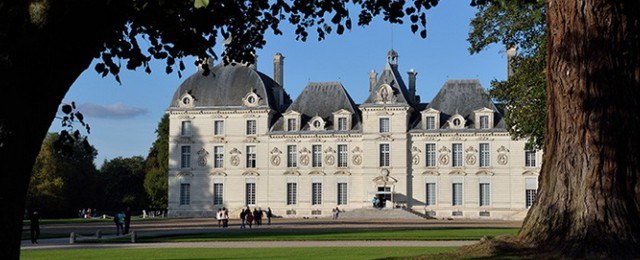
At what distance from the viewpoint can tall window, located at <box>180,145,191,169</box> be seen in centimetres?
5834

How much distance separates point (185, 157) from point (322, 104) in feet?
32.6

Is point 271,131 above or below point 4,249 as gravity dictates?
above

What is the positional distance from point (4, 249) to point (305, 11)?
20.8 ft

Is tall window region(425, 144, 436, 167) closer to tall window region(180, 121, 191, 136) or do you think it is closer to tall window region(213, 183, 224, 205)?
tall window region(213, 183, 224, 205)

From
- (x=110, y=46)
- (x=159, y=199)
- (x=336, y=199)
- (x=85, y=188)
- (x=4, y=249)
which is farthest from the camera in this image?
(x=85, y=188)

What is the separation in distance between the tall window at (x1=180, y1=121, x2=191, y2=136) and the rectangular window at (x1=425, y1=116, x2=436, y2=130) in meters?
15.8

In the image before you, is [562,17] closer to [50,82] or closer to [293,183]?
[50,82]

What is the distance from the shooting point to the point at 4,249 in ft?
17.2

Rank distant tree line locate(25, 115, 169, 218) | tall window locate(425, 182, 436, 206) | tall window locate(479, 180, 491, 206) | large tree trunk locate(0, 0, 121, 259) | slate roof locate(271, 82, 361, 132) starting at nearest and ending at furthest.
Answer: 1. large tree trunk locate(0, 0, 121, 259)
2. tall window locate(479, 180, 491, 206)
3. tall window locate(425, 182, 436, 206)
4. slate roof locate(271, 82, 361, 132)
5. distant tree line locate(25, 115, 169, 218)

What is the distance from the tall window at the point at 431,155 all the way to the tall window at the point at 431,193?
1.28 metres

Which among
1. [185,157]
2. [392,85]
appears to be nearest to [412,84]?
[392,85]

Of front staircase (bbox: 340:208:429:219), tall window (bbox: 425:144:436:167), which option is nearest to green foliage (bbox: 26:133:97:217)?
front staircase (bbox: 340:208:429:219)

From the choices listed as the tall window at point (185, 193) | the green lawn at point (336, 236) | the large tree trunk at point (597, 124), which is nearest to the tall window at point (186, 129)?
the tall window at point (185, 193)

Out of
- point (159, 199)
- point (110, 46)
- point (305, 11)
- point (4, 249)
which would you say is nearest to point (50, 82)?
point (4, 249)
